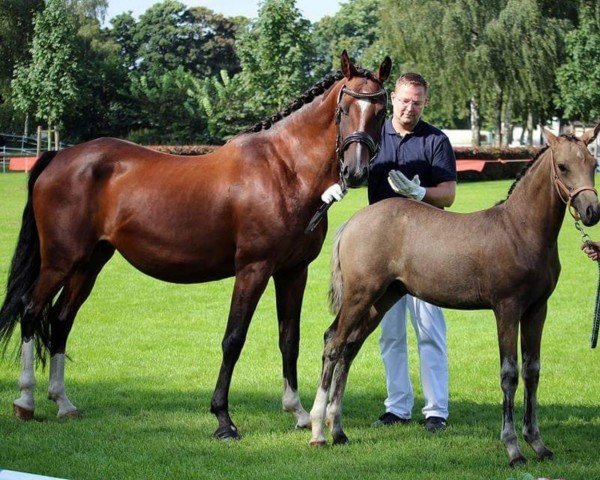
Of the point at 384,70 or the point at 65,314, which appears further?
the point at 65,314

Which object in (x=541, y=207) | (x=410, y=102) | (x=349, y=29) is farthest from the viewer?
(x=349, y=29)

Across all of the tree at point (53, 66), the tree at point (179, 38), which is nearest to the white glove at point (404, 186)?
the tree at point (53, 66)

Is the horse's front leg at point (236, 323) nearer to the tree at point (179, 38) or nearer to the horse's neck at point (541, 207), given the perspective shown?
the horse's neck at point (541, 207)

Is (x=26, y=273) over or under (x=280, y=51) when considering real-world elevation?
under

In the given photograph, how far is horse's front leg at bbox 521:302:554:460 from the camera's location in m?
5.85

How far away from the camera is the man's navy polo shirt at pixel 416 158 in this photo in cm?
670

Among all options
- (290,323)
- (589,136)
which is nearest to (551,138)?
(589,136)

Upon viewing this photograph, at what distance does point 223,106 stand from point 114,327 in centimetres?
3775

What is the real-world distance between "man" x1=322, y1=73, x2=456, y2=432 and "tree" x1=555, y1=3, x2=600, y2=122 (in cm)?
3537

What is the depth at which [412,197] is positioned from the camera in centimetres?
646

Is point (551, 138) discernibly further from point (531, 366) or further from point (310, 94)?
point (310, 94)

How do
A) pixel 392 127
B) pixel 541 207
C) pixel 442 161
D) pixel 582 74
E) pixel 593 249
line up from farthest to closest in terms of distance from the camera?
pixel 582 74 < pixel 392 127 < pixel 442 161 < pixel 593 249 < pixel 541 207

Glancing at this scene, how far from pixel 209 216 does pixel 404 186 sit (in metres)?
1.43

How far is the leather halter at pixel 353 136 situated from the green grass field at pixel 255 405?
2.03 m
